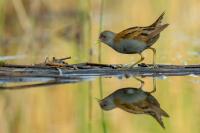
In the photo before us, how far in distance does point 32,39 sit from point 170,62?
258cm

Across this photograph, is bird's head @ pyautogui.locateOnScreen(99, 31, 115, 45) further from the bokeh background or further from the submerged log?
the submerged log

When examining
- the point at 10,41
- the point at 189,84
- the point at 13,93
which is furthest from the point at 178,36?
the point at 13,93

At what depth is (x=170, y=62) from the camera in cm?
746

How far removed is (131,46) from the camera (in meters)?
6.41

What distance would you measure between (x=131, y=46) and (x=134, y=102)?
3.95 feet

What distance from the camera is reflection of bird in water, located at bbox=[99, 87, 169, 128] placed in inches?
202

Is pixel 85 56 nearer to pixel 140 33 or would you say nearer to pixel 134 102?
pixel 140 33

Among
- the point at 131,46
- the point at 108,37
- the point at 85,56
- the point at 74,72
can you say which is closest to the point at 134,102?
the point at 74,72

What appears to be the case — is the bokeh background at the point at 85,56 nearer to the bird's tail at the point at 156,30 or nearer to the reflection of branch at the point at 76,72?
the reflection of branch at the point at 76,72

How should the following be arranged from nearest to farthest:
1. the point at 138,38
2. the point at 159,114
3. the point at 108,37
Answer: the point at 159,114 → the point at 138,38 → the point at 108,37

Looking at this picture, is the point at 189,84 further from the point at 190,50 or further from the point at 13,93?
the point at 190,50

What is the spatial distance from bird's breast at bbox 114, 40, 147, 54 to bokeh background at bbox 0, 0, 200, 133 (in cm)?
32

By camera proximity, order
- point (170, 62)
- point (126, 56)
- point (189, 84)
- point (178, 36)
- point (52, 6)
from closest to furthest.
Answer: point (189, 84) < point (170, 62) < point (126, 56) < point (178, 36) < point (52, 6)

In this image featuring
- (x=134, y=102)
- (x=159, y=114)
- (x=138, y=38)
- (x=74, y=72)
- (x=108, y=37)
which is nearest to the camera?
(x=159, y=114)
